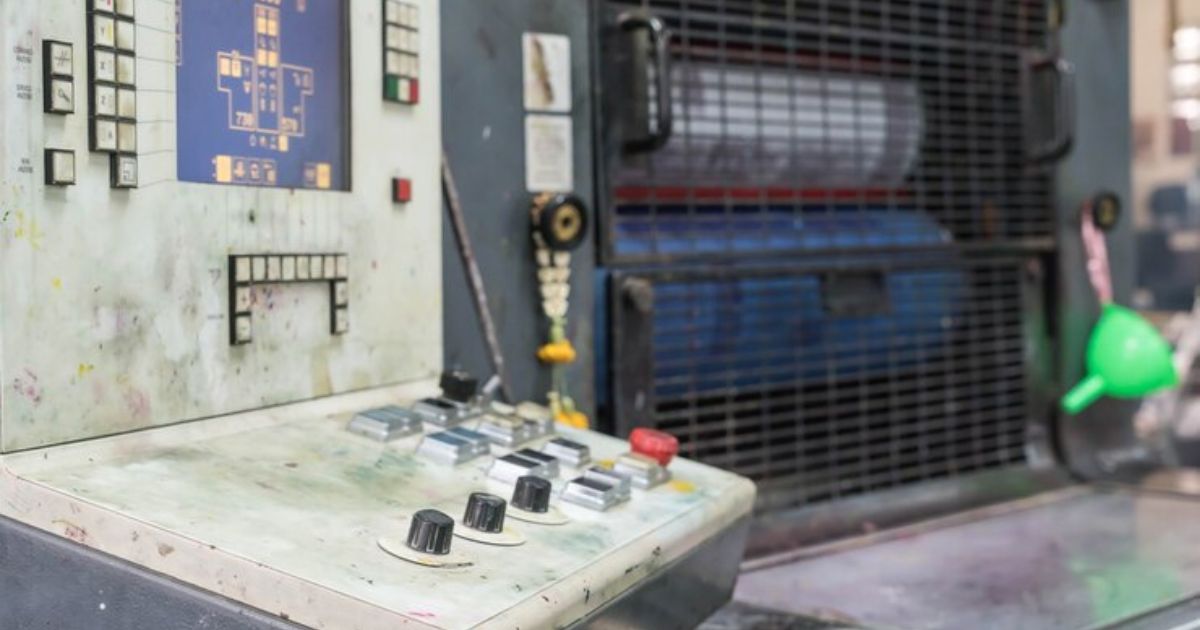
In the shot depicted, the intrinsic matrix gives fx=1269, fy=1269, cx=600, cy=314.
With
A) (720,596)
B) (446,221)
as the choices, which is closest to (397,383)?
(446,221)

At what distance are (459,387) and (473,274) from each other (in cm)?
28

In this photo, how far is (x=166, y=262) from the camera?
3.46ft

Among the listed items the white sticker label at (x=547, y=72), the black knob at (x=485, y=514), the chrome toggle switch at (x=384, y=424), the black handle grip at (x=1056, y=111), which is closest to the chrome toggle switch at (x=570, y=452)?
the chrome toggle switch at (x=384, y=424)

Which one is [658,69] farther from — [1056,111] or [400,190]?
[1056,111]

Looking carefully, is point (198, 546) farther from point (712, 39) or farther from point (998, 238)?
point (998, 238)

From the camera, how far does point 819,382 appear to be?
197 cm

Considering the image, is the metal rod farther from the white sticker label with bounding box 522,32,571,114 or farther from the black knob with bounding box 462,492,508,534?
the black knob with bounding box 462,492,508,534

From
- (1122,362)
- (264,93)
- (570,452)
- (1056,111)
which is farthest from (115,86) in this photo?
(1122,362)

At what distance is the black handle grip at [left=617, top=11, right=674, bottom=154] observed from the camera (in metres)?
1.64

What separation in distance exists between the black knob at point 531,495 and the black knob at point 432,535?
0.14m

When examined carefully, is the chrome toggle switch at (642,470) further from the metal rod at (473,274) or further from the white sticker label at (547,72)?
the white sticker label at (547,72)

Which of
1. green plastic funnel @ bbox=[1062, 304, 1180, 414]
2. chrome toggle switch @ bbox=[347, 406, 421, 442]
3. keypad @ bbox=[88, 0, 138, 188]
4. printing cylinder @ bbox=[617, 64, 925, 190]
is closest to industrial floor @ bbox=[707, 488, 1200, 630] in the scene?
green plastic funnel @ bbox=[1062, 304, 1180, 414]

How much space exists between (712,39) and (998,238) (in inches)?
28.4

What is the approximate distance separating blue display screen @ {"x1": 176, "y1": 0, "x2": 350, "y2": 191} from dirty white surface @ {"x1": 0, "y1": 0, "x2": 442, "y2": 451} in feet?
0.05
